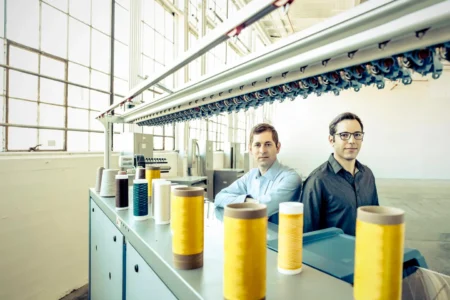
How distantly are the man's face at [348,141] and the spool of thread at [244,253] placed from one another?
120 cm

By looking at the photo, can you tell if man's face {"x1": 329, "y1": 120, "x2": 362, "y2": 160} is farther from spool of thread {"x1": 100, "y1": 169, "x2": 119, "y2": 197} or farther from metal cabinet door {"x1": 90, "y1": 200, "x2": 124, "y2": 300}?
spool of thread {"x1": 100, "y1": 169, "x2": 119, "y2": 197}

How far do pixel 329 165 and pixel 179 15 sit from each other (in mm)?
4307

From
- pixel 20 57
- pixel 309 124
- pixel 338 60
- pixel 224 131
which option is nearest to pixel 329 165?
pixel 338 60

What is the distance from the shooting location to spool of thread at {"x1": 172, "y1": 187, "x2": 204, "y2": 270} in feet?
2.22

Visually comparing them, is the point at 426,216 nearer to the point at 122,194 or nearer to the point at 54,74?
the point at 122,194

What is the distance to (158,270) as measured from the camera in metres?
0.79

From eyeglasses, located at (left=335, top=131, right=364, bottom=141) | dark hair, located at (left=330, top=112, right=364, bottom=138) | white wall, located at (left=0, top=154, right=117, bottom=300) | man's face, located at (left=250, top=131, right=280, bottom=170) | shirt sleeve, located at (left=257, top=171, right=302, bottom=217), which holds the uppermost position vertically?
dark hair, located at (left=330, top=112, right=364, bottom=138)

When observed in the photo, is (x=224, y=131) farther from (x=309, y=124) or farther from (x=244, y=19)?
(x=244, y=19)

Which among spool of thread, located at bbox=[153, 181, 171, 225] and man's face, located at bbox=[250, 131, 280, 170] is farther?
man's face, located at bbox=[250, 131, 280, 170]

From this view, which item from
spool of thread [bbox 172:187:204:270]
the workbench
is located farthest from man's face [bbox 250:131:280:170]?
spool of thread [bbox 172:187:204:270]

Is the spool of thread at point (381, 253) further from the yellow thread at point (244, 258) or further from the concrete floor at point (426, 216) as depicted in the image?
the concrete floor at point (426, 216)

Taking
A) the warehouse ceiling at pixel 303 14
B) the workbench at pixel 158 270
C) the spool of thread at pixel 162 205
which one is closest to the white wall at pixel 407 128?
the warehouse ceiling at pixel 303 14

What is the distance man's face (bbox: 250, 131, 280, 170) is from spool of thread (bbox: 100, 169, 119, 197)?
94 centimetres

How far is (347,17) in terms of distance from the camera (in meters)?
0.56
